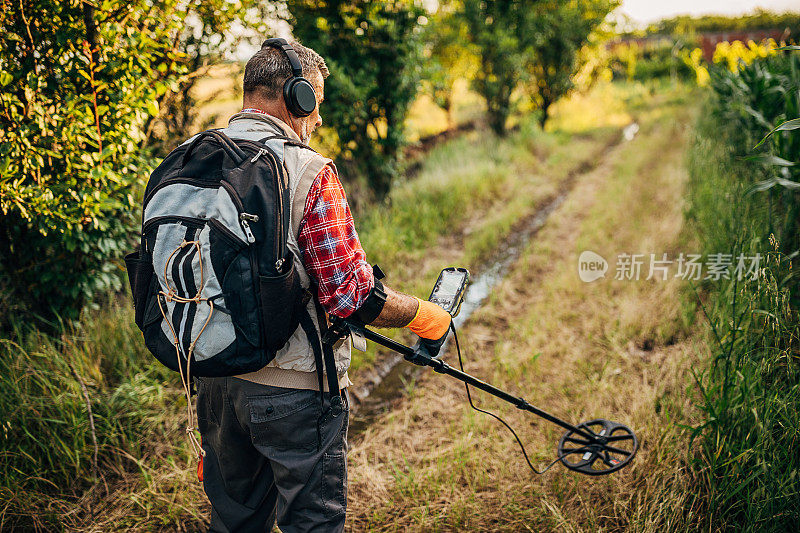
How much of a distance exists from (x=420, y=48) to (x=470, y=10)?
14.4 feet

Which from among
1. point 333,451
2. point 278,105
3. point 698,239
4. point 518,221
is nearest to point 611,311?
point 698,239

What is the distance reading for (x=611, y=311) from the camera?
4.54m

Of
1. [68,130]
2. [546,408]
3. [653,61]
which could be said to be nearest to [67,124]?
[68,130]

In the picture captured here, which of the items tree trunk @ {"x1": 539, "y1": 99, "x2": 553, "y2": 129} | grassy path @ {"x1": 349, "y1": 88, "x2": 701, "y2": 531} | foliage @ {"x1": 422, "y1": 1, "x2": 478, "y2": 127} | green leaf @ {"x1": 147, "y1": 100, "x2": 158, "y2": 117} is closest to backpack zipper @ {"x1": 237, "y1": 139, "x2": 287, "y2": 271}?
grassy path @ {"x1": 349, "y1": 88, "x2": 701, "y2": 531}

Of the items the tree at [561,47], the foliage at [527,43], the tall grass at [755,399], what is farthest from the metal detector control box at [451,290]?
the tree at [561,47]

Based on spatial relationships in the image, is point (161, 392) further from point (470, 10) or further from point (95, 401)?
point (470, 10)

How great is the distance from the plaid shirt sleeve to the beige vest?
0.10 feet

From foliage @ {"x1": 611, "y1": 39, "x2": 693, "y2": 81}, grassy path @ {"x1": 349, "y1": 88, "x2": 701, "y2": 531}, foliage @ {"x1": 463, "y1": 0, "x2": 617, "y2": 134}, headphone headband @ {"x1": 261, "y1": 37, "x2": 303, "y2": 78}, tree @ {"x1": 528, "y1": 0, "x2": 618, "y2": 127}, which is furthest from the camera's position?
foliage @ {"x1": 611, "y1": 39, "x2": 693, "y2": 81}

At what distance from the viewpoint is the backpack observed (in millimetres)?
1508

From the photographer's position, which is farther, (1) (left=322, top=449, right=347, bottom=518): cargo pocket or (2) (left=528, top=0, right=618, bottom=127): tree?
(2) (left=528, top=0, right=618, bottom=127): tree

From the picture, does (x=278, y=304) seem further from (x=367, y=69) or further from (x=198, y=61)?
(x=367, y=69)

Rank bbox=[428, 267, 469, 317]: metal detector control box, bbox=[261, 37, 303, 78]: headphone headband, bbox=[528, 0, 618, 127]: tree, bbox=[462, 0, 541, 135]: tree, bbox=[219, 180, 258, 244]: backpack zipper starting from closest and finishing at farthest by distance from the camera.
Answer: bbox=[219, 180, 258, 244]: backpack zipper, bbox=[261, 37, 303, 78]: headphone headband, bbox=[428, 267, 469, 317]: metal detector control box, bbox=[462, 0, 541, 135]: tree, bbox=[528, 0, 618, 127]: tree

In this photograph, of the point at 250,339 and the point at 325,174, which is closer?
the point at 250,339

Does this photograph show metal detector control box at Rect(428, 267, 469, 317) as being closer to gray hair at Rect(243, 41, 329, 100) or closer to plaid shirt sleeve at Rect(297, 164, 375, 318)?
plaid shirt sleeve at Rect(297, 164, 375, 318)
